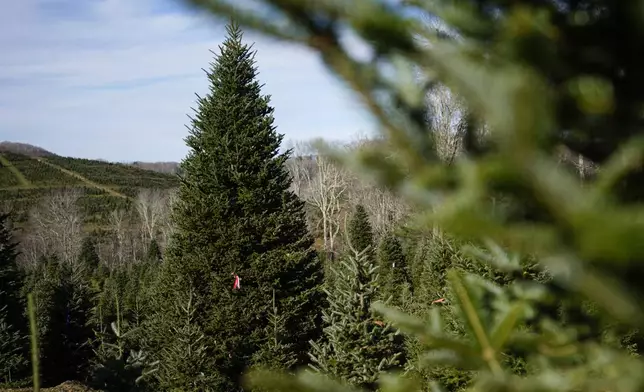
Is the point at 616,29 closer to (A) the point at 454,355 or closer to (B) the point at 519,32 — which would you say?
(B) the point at 519,32

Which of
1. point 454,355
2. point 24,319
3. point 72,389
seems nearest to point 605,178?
point 454,355

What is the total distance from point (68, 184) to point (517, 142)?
3136 inches

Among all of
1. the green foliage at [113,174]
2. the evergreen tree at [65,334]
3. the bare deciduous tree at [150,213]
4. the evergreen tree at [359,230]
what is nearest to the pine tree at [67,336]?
the evergreen tree at [65,334]

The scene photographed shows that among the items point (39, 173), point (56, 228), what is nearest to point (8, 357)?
point (56, 228)

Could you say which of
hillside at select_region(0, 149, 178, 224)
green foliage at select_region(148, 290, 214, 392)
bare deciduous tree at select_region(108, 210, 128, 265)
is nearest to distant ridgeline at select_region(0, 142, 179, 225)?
hillside at select_region(0, 149, 178, 224)

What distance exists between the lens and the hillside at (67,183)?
6569 centimetres

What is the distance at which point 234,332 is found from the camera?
1207 cm

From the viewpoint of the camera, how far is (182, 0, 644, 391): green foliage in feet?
1.69

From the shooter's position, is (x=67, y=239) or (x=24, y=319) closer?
(x=24, y=319)

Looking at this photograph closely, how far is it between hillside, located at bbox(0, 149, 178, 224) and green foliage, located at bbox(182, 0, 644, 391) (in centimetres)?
6571

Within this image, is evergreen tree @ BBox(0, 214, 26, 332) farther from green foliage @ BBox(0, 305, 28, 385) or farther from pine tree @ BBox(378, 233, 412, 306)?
pine tree @ BBox(378, 233, 412, 306)

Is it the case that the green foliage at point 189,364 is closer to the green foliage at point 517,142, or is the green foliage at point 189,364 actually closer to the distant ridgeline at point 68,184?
the green foliage at point 517,142

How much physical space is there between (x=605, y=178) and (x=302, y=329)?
1232 cm

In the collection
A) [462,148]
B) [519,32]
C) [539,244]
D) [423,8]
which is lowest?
[539,244]
